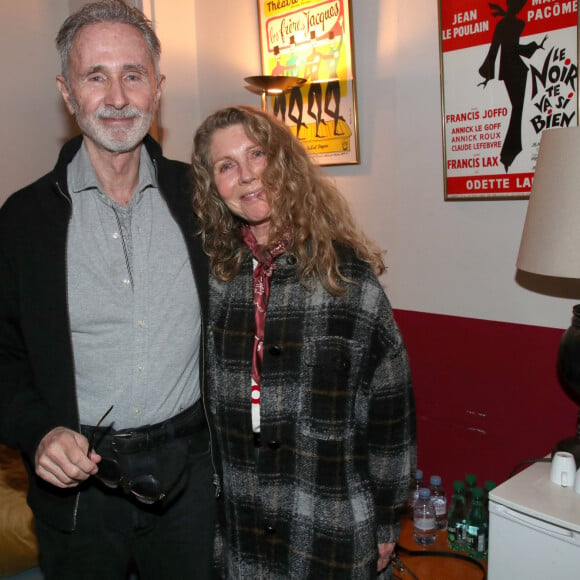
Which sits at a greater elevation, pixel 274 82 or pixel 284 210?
pixel 274 82

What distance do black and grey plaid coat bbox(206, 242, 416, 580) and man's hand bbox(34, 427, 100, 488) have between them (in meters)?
0.38

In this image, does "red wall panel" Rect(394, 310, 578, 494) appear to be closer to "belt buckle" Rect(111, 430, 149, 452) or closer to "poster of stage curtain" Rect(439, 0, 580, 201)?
→ "poster of stage curtain" Rect(439, 0, 580, 201)

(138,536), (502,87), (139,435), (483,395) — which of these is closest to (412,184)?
(502,87)

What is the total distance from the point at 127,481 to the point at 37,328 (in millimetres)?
416

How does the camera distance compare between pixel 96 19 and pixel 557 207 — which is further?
pixel 557 207

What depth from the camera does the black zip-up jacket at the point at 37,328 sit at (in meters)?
1.49

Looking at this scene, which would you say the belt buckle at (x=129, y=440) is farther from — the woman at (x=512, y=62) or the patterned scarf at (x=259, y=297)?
the woman at (x=512, y=62)

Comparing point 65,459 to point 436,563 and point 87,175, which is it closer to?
point 87,175

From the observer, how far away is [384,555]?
5.35ft

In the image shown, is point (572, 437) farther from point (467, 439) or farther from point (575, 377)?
→ point (467, 439)

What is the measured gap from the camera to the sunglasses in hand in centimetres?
140

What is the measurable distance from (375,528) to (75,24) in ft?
4.84

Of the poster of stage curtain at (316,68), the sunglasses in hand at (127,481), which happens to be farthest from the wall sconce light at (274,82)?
the sunglasses in hand at (127,481)

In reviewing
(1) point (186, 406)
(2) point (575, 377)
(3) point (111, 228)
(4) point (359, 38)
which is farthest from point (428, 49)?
(1) point (186, 406)
